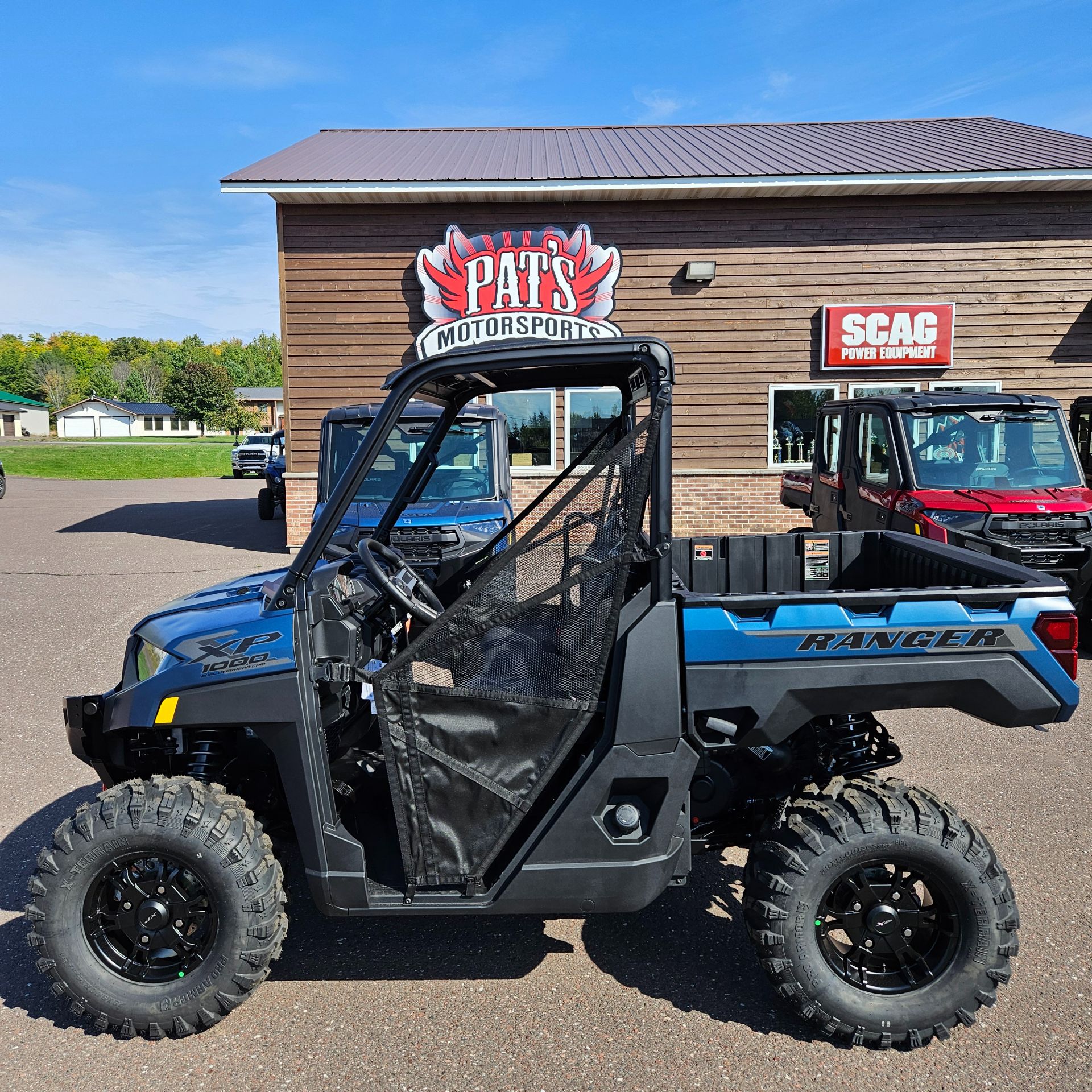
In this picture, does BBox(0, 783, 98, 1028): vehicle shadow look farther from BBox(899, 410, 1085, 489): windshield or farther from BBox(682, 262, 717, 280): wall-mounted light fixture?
BBox(682, 262, 717, 280): wall-mounted light fixture

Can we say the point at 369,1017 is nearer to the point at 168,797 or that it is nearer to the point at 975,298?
the point at 168,797

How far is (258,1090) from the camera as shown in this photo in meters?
2.56

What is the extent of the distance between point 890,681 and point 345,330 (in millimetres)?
12368

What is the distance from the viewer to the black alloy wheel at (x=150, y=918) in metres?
2.78

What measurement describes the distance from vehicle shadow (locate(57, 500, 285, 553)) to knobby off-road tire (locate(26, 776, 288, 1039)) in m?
11.0

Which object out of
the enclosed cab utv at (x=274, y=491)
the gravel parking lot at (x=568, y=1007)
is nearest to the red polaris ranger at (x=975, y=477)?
the gravel parking lot at (x=568, y=1007)

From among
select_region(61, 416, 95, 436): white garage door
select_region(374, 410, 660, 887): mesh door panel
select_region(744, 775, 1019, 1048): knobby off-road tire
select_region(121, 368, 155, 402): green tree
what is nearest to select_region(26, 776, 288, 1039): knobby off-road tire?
select_region(374, 410, 660, 887): mesh door panel

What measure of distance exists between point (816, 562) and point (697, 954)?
182 centimetres

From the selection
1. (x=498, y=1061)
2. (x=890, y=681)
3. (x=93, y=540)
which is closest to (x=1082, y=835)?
(x=890, y=681)

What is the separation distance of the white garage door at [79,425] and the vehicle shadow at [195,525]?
323 ft

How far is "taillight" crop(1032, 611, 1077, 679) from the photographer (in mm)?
2756

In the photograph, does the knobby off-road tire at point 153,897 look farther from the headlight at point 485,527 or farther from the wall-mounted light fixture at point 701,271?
the wall-mounted light fixture at point 701,271

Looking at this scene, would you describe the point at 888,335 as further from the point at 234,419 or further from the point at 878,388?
the point at 234,419

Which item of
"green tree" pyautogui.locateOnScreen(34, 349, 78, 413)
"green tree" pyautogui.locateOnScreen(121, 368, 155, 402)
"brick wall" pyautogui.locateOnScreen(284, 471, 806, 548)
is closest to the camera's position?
"brick wall" pyautogui.locateOnScreen(284, 471, 806, 548)
